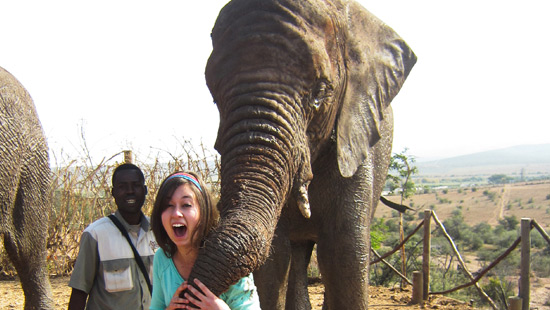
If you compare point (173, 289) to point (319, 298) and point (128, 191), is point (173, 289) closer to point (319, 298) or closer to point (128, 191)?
point (128, 191)

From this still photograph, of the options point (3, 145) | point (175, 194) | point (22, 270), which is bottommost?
Answer: point (22, 270)

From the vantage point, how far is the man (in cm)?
316

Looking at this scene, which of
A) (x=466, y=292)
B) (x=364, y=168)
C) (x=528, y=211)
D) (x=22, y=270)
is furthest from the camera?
(x=528, y=211)

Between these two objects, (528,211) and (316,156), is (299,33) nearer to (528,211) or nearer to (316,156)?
(316,156)

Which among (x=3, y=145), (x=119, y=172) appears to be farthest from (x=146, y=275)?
(x=3, y=145)

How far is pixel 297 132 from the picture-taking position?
112 inches

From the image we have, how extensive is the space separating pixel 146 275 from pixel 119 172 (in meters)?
0.63

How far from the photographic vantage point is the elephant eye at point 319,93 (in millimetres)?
3000

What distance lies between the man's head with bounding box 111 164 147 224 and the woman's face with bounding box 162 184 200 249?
1.06m

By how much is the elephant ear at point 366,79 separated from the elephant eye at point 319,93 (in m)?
0.29

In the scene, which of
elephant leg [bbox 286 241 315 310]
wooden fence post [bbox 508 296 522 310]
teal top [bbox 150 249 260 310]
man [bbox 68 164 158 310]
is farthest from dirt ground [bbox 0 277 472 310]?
teal top [bbox 150 249 260 310]

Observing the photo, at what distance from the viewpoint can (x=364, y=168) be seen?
3.71 metres

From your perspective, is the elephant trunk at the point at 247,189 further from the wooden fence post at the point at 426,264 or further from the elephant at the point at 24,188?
the wooden fence post at the point at 426,264

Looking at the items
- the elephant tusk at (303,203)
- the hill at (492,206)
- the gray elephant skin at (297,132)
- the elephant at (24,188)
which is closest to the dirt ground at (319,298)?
the elephant at (24,188)
